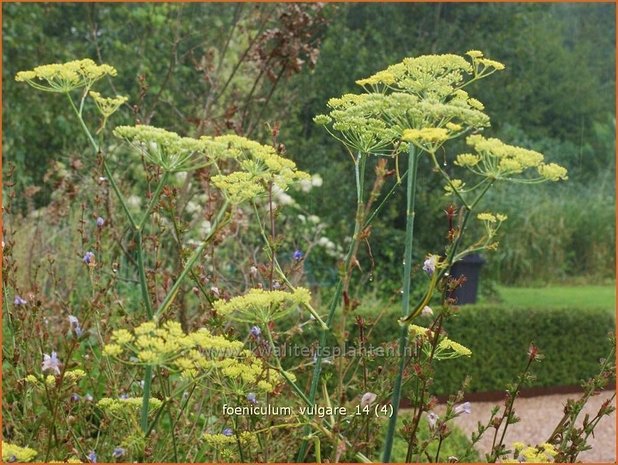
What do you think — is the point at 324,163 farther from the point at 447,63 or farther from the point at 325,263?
the point at 447,63

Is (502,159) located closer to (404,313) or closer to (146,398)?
(404,313)

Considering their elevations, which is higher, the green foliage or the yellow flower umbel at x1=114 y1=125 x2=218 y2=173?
the yellow flower umbel at x1=114 y1=125 x2=218 y2=173

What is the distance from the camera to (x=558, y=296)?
1287cm

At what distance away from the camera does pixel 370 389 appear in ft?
9.85

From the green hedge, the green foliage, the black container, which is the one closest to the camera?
the green foliage

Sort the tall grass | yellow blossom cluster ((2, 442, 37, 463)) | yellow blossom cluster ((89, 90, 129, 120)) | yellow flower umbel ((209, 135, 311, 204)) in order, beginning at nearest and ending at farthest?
1. yellow blossom cluster ((2, 442, 37, 463))
2. yellow flower umbel ((209, 135, 311, 204))
3. yellow blossom cluster ((89, 90, 129, 120))
4. the tall grass

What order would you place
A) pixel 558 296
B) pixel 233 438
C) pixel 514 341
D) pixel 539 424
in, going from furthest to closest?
pixel 558 296, pixel 514 341, pixel 539 424, pixel 233 438

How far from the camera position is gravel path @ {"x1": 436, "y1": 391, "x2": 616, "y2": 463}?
25.0 ft

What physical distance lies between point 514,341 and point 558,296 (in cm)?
444

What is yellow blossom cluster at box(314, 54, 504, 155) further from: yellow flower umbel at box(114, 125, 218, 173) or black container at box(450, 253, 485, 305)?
black container at box(450, 253, 485, 305)

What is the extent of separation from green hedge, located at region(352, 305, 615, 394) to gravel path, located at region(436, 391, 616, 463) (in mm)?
209

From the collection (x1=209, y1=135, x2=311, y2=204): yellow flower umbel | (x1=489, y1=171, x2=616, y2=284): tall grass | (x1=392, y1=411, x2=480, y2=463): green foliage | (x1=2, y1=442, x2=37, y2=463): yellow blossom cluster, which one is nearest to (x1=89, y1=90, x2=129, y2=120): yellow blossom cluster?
(x1=209, y1=135, x2=311, y2=204): yellow flower umbel

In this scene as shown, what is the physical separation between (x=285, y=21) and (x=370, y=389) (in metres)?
3.72

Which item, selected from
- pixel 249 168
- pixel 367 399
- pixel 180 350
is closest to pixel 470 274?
pixel 367 399
